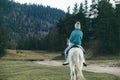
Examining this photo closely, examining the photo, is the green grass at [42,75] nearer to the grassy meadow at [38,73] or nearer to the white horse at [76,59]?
the grassy meadow at [38,73]

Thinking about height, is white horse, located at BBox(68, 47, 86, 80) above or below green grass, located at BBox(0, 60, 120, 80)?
above

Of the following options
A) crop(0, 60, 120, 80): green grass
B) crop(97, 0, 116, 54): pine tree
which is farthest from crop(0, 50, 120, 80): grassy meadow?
Answer: crop(97, 0, 116, 54): pine tree

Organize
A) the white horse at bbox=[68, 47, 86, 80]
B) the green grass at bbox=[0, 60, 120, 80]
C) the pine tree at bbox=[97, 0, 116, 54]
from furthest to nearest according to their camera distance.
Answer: the pine tree at bbox=[97, 0, 116, 54] < the green grass at bbox=[0, 60, 120, 80] < the white horse at bbox=[68, 47, 86, 80]

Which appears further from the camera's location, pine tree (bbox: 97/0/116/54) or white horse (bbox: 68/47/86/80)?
pine tree (bbox: 97/0/116/54)

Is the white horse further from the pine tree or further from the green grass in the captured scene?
the pine tree

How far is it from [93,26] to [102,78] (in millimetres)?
70024

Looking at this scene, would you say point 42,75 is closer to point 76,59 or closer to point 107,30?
point 76,59

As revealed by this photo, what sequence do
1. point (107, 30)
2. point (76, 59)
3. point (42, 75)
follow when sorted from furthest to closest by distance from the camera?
point (107, 30), point (42, 75), point (76, 59)

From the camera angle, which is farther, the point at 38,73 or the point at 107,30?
the point at 107,30

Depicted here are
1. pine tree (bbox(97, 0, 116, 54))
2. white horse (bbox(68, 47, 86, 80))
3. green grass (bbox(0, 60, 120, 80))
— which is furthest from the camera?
pine tree (bbox(97, 0, 116, 54))

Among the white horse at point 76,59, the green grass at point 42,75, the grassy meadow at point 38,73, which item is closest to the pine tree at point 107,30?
the grassy meadow at point 38,73

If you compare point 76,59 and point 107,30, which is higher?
point 107,30

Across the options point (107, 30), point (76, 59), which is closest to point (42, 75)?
point (76, 59)

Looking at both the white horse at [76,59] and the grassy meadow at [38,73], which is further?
the grassy meadow at [38,73]
